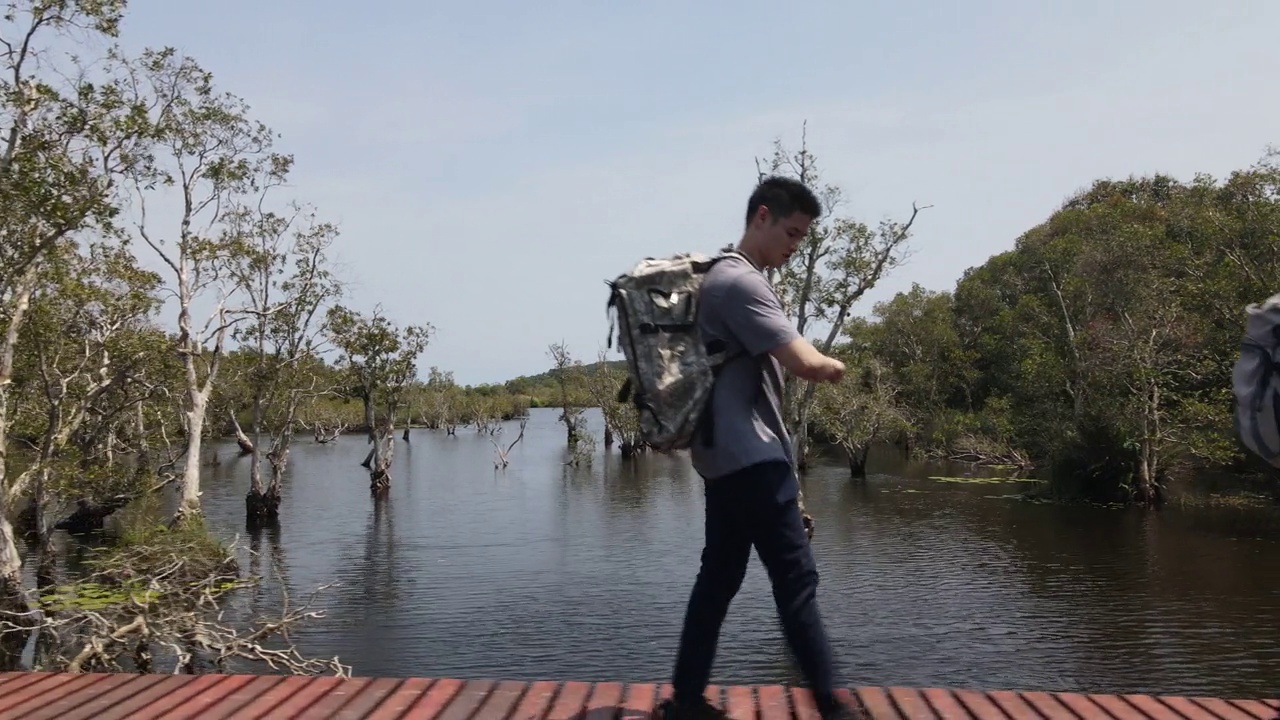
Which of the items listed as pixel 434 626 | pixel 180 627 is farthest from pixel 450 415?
pixel 180 627

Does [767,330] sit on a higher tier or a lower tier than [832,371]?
higher

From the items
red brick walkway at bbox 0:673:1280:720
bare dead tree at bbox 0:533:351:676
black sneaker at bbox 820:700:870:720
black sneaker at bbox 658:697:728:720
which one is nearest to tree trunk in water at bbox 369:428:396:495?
bare dead tree at bbox 0:533:351:676

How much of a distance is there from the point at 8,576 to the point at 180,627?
4.35 meters

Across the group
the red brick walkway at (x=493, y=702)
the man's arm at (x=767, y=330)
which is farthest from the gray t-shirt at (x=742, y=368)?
the red brick walkway at (x=493, y=702)

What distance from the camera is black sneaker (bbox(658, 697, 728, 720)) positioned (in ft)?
10.7

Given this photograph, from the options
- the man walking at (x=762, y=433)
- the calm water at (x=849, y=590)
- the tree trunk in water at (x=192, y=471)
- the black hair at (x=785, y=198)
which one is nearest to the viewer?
the man walking at (x=762, y=433)

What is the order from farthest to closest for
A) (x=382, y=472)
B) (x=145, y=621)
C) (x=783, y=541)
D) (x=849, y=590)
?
(x=382, y=472) → (x=849, y=590) → (x=145, y=621) → (x=783, y=541)

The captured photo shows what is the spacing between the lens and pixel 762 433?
3.00 metres

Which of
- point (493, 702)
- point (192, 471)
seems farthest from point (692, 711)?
point (192, 471)

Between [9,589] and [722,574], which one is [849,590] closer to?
[9,589]

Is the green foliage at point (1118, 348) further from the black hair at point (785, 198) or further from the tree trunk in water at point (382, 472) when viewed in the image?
the black hair at point (785, 198)

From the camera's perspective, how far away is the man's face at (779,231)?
310 cm

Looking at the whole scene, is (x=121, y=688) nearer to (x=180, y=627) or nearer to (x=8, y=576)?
(x=180, y=627)

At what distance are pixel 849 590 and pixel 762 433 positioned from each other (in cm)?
1432
